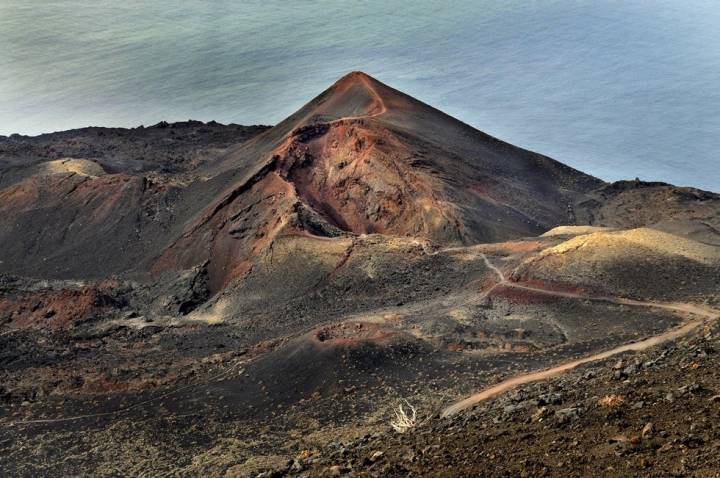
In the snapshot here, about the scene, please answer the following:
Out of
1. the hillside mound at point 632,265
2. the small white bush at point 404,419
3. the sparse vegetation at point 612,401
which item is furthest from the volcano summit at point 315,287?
the sparse vegetation at point 612,401

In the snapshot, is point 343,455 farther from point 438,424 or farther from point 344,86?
point 344,86

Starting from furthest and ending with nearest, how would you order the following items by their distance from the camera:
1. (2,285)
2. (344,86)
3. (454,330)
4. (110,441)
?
(344,86) < (2,285) < (454,330) < (110,441)

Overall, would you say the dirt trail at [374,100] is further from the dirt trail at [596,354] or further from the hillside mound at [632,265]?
the dirt trail at [596,354]

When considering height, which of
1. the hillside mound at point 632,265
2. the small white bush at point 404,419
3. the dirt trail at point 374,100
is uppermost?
the dirt trail at point 374,100

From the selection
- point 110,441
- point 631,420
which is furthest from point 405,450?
point 110,441

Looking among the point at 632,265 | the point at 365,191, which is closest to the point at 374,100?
the point at 365,191

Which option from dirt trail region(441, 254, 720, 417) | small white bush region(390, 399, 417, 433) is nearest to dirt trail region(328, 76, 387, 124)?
dirt trail region(441, 254, 720, 417)
